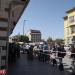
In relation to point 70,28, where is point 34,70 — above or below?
below

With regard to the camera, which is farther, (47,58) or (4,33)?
(47,58)

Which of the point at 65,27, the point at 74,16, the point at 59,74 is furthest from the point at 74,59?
the point at 65,27

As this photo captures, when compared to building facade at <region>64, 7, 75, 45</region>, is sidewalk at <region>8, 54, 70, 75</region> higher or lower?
lower

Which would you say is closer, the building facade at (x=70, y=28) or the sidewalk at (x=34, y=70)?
the sidewalk at (x=34, y=70)

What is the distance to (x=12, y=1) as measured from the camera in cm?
717

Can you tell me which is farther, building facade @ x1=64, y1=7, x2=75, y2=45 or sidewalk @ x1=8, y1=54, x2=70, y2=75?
building facade @ x1=64, y1=7, x2=75, y2=45

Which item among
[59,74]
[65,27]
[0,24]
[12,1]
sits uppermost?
[65,27]

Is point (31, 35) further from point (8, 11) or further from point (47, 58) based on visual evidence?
point (8, 11)

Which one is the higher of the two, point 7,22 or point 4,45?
point 7,22

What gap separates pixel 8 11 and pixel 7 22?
297mm

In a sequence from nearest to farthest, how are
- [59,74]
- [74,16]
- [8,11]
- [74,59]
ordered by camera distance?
1. [8,11]
2. [59,74]
3. [74,59]
4. [74,16]

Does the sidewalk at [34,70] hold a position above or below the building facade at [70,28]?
below

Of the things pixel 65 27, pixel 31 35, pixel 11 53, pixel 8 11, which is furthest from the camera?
pixel 31 35

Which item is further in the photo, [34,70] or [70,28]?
[70,28]
